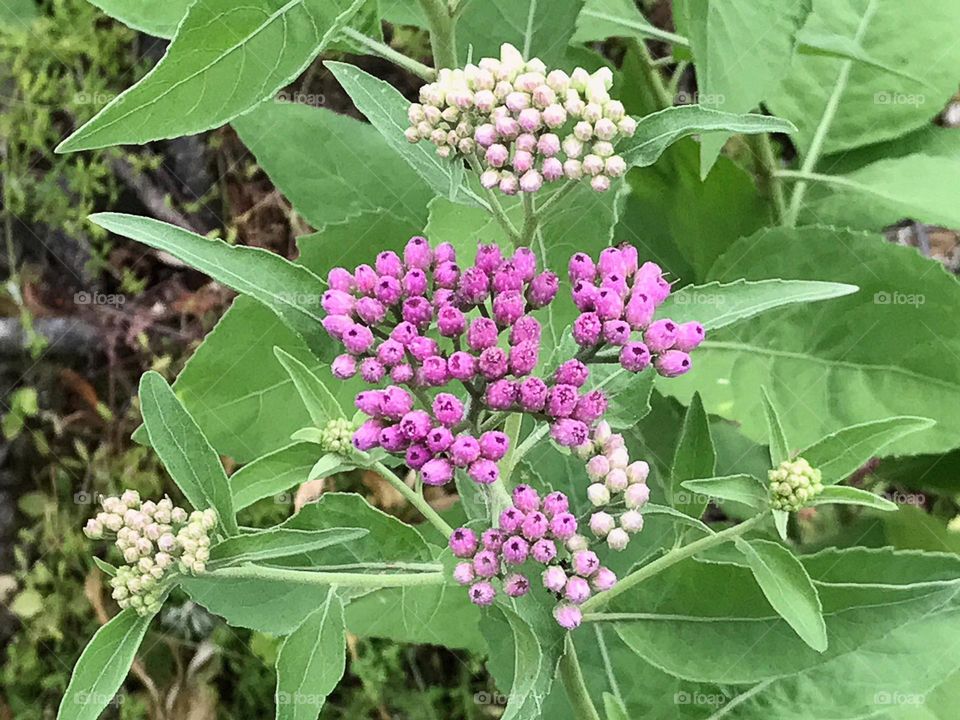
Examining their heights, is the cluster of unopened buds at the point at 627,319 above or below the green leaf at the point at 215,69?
below

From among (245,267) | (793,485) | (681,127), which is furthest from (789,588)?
(245,267)

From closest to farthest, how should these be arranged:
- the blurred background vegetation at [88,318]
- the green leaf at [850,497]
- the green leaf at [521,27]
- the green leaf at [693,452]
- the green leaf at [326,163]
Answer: the green leaf at [850,497] → the green leaf at [693,452] → the green leaf at [521,27] → the green leaf at [326,163] → the blurred background vegetation at [88,318]

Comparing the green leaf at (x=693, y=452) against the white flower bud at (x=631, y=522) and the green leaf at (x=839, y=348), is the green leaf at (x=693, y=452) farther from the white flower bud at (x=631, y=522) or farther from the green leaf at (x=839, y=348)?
the green leaf at (x=839, y=348)

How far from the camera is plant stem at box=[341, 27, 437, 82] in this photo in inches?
45.3

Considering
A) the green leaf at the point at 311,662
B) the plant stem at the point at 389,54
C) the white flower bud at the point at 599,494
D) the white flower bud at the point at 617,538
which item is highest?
the plant stem at the point at 389,54

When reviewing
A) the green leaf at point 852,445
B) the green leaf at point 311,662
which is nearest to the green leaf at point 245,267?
the green leaf at point 311,662

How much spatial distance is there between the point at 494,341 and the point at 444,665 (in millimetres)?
1271

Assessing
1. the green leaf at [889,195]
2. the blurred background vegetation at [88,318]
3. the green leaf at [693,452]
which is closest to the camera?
the green leaf at [693,452]

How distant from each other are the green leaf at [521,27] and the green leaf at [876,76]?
43 cm

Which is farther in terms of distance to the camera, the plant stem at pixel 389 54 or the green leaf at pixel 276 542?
the plant stem at pixel 389 54

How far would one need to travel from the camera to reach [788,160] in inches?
84.7

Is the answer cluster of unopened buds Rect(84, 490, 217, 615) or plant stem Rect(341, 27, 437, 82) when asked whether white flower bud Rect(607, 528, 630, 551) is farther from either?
plant stem Rect(341, 27, 437, 82)

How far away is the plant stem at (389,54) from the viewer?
1151 millimetres

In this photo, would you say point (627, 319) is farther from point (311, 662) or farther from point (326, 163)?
point (326, 163)
